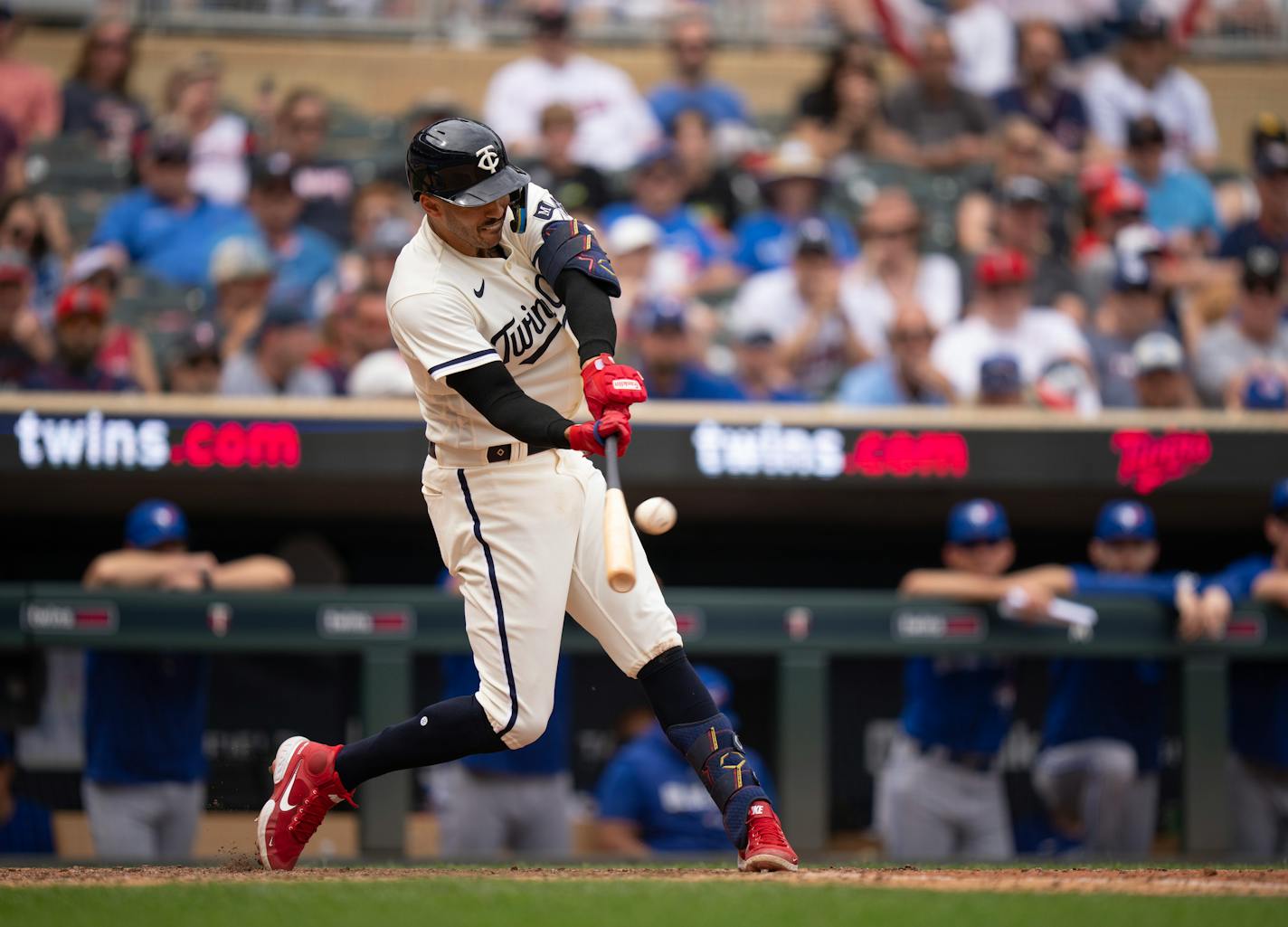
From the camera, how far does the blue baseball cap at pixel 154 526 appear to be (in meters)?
5.90

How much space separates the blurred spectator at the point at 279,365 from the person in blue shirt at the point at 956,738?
243cm

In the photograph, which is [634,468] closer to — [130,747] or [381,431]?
[381,431]

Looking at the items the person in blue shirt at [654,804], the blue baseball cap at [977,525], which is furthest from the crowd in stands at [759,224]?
the person in blue shirt at [654,804]

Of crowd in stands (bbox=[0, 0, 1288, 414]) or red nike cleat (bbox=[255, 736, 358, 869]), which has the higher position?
crowd in stands (bbox=[0, 0, 1288, 414])

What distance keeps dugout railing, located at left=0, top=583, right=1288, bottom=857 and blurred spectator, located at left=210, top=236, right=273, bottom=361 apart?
156 centimetres

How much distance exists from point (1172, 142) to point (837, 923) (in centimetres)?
734

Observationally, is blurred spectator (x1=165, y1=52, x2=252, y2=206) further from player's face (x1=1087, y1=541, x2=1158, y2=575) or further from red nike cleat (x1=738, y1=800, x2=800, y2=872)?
red nike cleat (x1=738, y1=800, x2=800, y2=872)

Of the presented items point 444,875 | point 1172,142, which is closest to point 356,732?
point 444,875

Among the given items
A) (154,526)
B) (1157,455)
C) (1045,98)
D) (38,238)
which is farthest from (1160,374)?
(38,238)

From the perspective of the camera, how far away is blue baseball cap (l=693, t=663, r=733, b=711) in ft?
19.6

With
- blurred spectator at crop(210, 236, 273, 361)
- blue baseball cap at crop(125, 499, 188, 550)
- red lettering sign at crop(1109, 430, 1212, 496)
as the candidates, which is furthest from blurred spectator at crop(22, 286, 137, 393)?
red lettering sign at crop(1109, 430, 1212, 496)

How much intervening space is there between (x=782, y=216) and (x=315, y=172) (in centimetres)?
224

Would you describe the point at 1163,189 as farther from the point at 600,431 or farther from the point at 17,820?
the point at 17,820

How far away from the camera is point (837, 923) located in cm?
302
